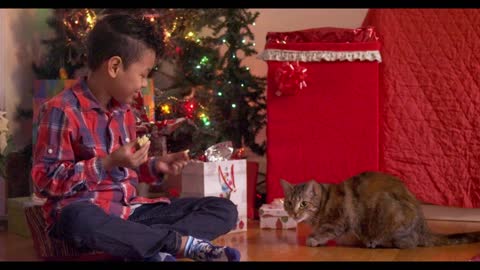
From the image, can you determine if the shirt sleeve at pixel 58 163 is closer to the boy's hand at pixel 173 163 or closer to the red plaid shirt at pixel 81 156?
the red plaid shirt at pixel 81 156

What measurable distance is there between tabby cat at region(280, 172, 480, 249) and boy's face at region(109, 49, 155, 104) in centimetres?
66

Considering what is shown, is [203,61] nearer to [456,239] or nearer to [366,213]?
[366,213]

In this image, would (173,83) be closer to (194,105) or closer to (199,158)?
(194,105)

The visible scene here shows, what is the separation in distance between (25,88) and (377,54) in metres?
1.46

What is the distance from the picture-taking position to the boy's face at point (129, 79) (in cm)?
176

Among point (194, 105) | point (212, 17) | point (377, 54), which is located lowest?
point (194, 105)

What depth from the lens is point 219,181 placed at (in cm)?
233

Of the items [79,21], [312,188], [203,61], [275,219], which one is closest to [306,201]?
[312,188]

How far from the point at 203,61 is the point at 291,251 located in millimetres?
1069

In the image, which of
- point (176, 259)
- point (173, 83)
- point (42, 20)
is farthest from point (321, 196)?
point (42, 20)

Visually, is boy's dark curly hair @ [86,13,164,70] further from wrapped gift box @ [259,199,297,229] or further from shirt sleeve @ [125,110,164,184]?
wrapped gift box @ [259,199,297,229]

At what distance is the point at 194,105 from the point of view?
2.63 meters

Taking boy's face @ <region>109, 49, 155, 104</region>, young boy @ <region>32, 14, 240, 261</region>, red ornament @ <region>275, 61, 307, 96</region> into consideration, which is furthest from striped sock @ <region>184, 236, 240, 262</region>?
red ornament @ <region>275, 61, 307, 96</region>

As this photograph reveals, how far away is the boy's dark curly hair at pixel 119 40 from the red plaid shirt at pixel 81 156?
89mm
